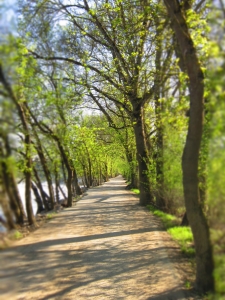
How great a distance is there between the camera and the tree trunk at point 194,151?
5.22 metres

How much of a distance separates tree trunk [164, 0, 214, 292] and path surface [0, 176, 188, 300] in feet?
2.19

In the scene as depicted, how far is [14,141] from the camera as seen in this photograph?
360 cm

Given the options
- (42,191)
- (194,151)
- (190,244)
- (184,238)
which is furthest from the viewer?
(184,238)

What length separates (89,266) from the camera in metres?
7.12

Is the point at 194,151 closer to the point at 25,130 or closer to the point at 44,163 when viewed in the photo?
the point at 44,163

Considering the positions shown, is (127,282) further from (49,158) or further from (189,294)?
(49,158)

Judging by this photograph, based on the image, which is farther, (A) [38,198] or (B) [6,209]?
(A) [38,198]

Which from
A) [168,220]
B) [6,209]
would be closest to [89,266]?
[6,209]

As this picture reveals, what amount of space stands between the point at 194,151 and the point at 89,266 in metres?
3.56

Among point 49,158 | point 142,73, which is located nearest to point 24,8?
point 49,158

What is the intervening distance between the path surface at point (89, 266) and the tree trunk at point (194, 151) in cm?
67

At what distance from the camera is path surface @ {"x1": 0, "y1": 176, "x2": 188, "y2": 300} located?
545 cm

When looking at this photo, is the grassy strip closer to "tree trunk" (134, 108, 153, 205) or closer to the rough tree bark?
the rough tree bark

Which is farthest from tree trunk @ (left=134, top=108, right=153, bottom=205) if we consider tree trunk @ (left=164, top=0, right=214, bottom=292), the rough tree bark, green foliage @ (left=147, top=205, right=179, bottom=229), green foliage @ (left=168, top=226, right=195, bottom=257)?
the rough tree bark
